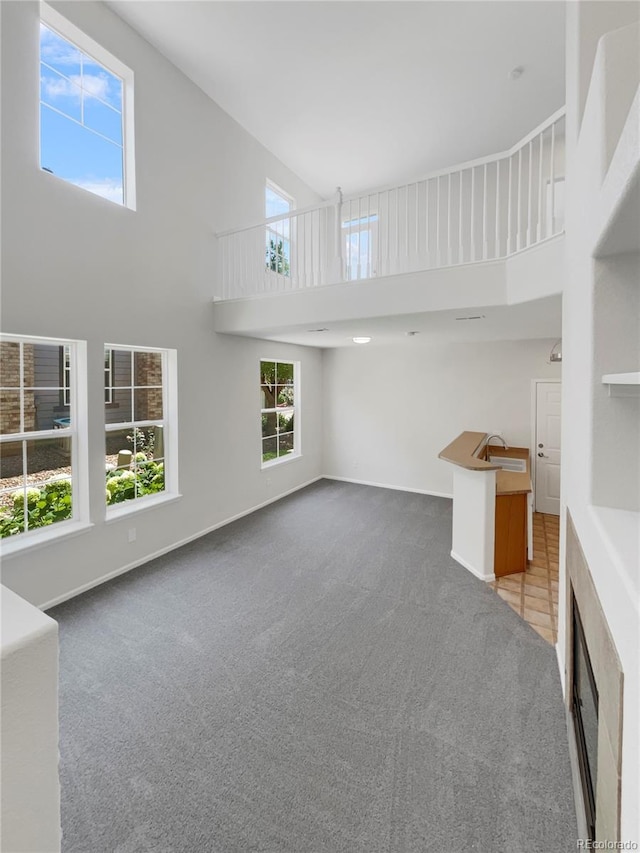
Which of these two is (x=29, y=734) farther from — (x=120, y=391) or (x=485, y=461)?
(x=485, y=461)

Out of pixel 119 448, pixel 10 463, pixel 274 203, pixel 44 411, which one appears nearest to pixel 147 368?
pixel 119 448

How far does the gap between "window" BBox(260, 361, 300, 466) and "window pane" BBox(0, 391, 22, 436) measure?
3.12 meters

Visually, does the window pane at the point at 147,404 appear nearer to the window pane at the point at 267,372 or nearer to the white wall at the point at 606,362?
the window pane at the point at 267,372

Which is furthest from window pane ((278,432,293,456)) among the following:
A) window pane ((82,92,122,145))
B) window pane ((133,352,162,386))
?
window pane ((82,92,122,145))

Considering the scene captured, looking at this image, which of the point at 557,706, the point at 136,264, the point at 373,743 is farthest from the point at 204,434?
the point at 557,706

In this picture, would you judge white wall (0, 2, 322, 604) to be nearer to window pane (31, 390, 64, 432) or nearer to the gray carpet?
window pane (31, 390, 64, 432)

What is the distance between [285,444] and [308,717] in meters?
4.74

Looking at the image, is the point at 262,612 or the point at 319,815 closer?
the point at 319,815

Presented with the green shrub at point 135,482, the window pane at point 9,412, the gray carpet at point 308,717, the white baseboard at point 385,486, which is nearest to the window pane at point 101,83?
the window pane at point 9,412

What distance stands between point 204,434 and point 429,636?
3.23 meters

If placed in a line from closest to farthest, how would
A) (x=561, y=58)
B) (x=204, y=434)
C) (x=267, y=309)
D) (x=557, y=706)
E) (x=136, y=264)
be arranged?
(x=557, y=706) < (x=136, y=264) < (x=561, y=58) < (x=267, y=309) < (x=204, y=434)

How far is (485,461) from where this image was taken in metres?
4.20

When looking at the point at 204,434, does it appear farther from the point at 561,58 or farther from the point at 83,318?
the point at 561,58

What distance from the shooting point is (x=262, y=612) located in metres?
3.17
